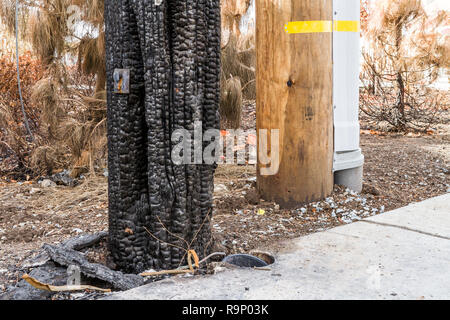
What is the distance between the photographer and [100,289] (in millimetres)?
2334

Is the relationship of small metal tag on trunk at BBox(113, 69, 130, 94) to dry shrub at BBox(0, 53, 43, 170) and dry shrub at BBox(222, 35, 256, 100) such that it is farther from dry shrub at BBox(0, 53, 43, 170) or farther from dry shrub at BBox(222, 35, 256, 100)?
dry shrub at BBox(0, 53, 43, 170)

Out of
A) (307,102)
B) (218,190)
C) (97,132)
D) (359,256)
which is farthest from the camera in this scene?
(97,132)

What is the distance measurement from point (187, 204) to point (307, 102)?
5.22 feet

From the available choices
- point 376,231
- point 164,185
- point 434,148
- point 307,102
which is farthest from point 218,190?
point 434,148

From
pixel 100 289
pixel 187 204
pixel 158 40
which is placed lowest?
pixel 100 289

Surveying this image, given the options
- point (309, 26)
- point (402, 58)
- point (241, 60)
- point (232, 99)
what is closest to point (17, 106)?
point (232, 99)

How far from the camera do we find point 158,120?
8.10 ft

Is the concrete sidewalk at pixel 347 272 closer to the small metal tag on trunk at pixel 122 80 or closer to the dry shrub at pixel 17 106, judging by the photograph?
the small metal tag on trunk at pixel 122 80

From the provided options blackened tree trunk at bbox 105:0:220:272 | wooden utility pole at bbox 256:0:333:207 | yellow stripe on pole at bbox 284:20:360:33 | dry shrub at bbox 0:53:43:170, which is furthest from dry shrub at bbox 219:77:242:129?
blackened tree trunk at bbox 105:0:220:272

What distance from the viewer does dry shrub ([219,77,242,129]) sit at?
5480mm

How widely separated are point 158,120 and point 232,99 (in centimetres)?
311

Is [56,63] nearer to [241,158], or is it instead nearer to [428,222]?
[241,158]

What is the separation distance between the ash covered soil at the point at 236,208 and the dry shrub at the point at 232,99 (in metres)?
0.60

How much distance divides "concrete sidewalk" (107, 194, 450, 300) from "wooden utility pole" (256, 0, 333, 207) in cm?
72
